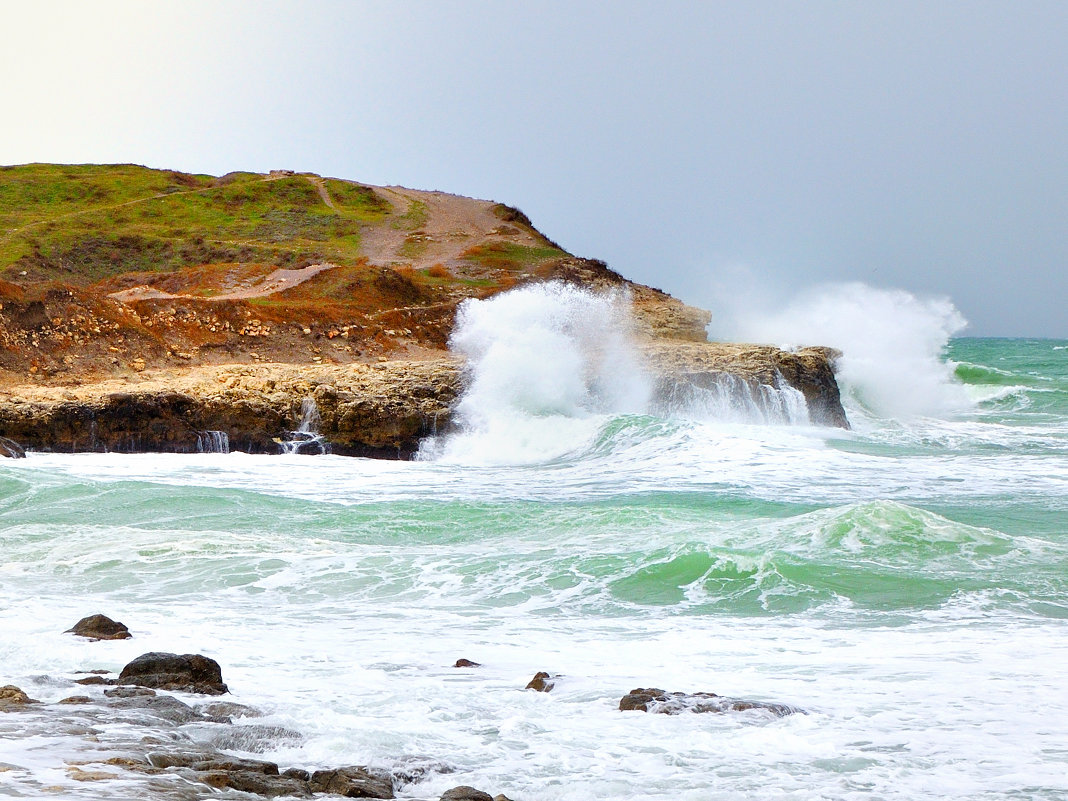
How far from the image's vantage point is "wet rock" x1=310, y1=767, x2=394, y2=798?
15.6 feet

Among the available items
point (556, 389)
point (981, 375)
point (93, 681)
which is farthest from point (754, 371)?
point (981, 375)

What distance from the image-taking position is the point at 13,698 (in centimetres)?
577

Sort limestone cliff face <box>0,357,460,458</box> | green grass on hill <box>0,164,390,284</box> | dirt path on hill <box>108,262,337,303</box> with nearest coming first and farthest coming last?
1. limestone cliff face <box>0,357,460,458</box>
2. dirt path on hill <box>108,262,337,303</box>
3. green grass on hill <box>0,164,390,284</box>

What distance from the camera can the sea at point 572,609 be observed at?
207 inches

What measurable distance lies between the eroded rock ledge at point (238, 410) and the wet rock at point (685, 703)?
49.9 ft

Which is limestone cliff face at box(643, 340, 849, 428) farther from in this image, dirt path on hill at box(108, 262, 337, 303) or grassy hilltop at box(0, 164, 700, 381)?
dirt path on hill at box(108, 262, 337, 303)

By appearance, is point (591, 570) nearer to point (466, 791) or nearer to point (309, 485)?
point (466, 791)

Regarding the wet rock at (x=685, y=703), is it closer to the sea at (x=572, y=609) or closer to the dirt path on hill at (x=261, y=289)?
the sea at (x=572, y=609)

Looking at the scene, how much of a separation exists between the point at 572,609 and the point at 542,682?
8.91ft

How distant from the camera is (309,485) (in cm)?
1670

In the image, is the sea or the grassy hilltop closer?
the sea

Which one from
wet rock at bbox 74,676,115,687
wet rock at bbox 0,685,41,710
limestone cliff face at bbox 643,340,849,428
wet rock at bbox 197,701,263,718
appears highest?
limestone cliff face at bbox 643,340,849,428

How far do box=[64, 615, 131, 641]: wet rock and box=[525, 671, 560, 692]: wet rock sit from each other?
117 inches

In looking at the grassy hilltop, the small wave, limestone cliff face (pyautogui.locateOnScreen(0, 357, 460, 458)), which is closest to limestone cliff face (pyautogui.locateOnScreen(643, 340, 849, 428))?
limestone cliff face (pyautogui.locateOnScreen(0, 357, 460, 458))
